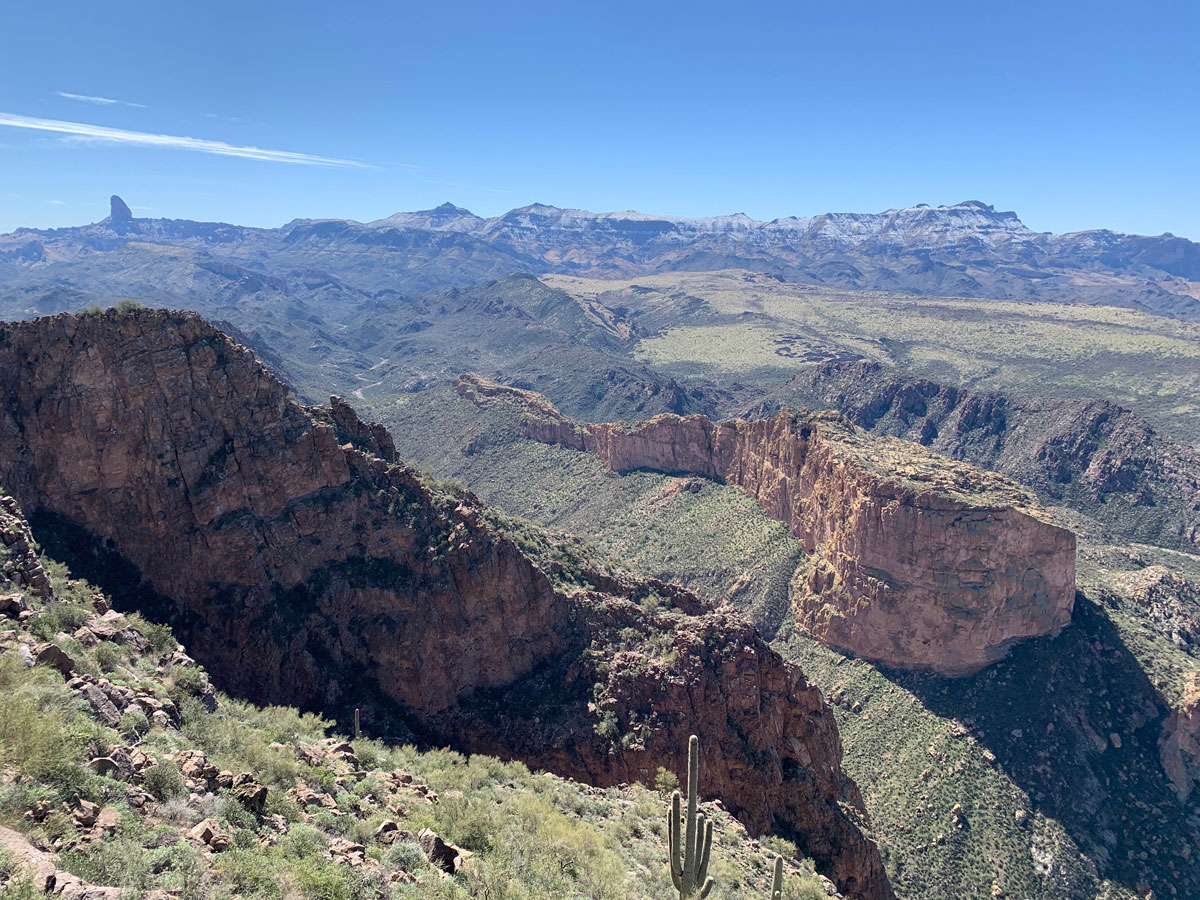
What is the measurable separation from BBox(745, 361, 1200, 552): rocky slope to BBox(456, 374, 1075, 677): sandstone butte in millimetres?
74336

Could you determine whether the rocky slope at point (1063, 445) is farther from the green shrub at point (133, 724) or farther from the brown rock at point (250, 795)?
the green shrub at point (133, 724)

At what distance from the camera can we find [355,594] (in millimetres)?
35094

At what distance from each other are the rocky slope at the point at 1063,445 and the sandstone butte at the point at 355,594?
386 ft

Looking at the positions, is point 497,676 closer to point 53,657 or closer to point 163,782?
point 53,657

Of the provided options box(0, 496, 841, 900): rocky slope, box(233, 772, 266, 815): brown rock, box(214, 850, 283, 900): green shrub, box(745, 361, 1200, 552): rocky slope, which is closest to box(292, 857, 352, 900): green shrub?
box(0, 496, 841, 900): rocky slope

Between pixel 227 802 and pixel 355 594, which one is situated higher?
pixel 227 802

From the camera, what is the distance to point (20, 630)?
19672 millimetres

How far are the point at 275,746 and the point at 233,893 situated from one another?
414 inches

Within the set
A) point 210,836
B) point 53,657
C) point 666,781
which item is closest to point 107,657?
point 53,657

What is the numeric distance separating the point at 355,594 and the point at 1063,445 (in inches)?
5998

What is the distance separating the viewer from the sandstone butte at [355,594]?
102 ft

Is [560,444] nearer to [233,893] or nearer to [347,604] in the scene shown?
[347,604]

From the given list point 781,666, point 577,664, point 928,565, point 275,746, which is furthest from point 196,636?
point 928,565

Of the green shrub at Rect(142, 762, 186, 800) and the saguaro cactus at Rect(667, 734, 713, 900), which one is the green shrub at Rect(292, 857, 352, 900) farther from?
the saguaro cactus at Rect(667, 734, 713, 900)
